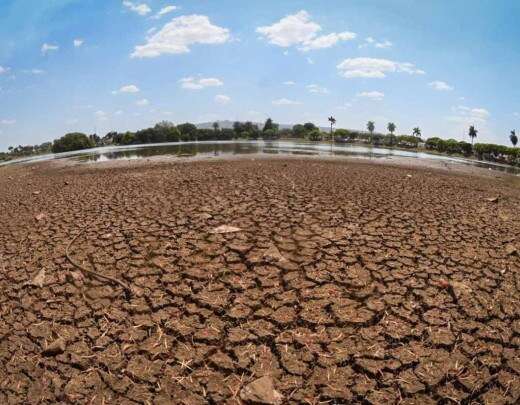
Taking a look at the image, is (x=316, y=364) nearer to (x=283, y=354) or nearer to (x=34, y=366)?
(x=283, y=354)

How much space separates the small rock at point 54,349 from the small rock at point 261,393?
183 centimetres

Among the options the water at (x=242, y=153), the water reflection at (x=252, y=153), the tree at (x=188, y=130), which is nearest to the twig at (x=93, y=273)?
the water at (x=242, y=153)

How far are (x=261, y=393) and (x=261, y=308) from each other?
102cm

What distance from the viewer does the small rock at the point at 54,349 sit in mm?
2942

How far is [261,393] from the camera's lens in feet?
7.92

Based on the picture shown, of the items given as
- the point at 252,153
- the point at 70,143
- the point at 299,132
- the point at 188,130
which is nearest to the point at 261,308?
the point at 252,153

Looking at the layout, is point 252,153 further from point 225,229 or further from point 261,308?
point 261,308

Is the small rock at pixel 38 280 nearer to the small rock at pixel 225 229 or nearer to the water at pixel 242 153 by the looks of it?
the small rock at pixel 225 229

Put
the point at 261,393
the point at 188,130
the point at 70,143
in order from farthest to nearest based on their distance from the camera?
1. the point at 188,130
2. the point at 70,143
3. the point at 261,393

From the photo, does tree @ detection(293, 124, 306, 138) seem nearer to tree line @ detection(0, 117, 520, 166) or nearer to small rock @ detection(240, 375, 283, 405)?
tree line @ detection(0, 117, 520, 166)

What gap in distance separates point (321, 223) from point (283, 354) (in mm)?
3294

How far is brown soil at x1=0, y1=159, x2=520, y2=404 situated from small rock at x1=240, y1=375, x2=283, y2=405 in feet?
0.09

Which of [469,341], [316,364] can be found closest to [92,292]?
[316,364]

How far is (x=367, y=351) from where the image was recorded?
111 inches
